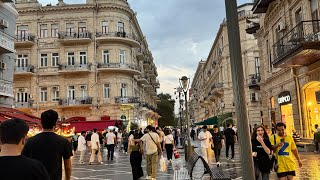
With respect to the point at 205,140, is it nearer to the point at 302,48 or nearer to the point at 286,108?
the point at 302,48

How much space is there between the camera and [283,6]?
21.0 meters

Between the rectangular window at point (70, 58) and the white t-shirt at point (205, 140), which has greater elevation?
the rectangular window at point (70, 58)

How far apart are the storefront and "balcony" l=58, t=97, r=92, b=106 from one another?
2472cm

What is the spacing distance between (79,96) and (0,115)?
29.1m

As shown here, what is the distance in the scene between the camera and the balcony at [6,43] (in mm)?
19625

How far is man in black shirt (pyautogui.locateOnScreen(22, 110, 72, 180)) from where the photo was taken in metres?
4.51

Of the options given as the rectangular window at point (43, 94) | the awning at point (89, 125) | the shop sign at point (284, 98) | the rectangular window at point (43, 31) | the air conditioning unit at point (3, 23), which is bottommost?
the awning at point (89, 125)

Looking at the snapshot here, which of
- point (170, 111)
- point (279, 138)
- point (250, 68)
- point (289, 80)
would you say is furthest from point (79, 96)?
point (170, 111)

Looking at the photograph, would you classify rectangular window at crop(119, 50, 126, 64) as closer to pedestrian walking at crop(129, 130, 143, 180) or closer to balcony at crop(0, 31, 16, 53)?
balcony at crop(0, 31, 16, 53)

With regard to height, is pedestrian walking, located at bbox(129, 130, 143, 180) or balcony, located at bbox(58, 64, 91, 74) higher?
balcony, located at bbox(58, 64, 91, 74)

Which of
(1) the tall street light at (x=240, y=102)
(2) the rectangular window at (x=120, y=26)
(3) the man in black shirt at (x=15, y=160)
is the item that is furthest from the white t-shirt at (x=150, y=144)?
(2) the rectangular window at (x=120, y=26)

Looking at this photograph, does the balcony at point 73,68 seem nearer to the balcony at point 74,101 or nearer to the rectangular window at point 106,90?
the rectangular window at point 106,90

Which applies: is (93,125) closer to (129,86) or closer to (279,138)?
(129,86)

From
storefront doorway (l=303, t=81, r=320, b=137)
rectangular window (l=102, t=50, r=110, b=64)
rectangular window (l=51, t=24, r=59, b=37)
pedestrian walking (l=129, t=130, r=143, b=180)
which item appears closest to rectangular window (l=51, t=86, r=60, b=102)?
rectangular window (l=51, t=24, r=59, b=37)
